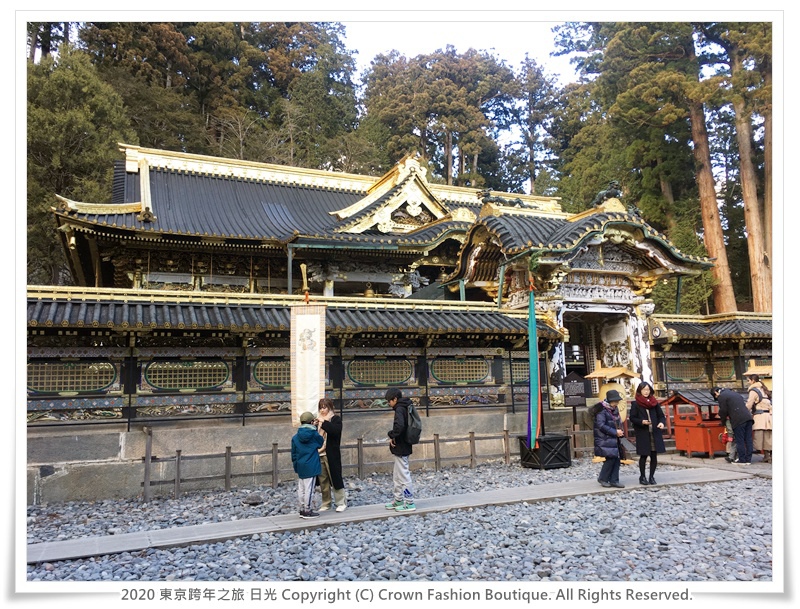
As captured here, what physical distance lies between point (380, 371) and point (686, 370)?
9.41m

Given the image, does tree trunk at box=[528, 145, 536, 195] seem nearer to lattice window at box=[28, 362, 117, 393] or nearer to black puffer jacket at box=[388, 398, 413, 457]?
lattice window at box=[28, 362, 117, 393]

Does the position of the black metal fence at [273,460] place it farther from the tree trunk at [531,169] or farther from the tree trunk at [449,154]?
the tree trunk at [531,169]

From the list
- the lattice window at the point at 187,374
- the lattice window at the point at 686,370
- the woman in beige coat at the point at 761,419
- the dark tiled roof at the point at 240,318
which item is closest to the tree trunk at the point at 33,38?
the dark tiled roof at the point at 240,318

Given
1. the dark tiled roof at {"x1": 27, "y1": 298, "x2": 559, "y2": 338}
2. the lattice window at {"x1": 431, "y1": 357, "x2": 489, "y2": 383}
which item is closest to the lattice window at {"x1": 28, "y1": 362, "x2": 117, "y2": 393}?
the dark tiled roof at {"x1": 27, "y1": 298, "x2": 559, "y2": 338}

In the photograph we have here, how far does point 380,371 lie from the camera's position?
1273 centimetres

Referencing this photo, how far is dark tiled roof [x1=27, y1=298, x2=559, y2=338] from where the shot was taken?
9.91m

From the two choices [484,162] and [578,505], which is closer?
[578,505]

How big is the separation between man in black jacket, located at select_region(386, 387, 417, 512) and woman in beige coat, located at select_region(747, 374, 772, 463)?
7738 millimetres

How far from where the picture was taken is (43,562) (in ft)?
20.2

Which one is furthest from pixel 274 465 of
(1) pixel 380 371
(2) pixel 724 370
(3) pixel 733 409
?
(2) pixel 724 370

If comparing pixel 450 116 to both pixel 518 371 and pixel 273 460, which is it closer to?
pixel 518 371
